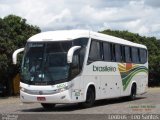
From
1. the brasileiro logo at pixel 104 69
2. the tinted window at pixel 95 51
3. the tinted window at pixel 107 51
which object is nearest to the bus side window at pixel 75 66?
the tinted window at pixel 95 51

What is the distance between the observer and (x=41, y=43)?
2102cm

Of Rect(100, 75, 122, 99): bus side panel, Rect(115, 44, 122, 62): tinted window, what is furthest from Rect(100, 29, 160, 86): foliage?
Rect(100, 75, 122, 99): bus side panel

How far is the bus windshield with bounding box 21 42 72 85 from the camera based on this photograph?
66.1ft

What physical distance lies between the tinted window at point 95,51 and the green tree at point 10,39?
11200mm

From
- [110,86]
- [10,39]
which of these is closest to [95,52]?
[110,86]

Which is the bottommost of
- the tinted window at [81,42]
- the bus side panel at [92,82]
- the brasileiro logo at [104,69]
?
the bus side panel at [92,82]

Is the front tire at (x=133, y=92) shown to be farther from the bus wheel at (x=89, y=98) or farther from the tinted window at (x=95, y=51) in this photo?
the bus wheel at (x=89, y=98)

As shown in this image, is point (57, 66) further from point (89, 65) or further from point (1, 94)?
point (1, 94)

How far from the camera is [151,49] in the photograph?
2275 inches

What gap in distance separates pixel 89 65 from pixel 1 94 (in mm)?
16713

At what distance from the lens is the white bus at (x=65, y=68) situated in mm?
20016

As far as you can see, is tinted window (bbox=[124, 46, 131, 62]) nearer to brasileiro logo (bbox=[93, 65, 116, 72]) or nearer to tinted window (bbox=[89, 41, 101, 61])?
brasileiro logo (bbox=[93, 65, 116, 72])

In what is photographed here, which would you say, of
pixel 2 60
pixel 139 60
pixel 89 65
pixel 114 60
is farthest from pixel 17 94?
pixel 89 65

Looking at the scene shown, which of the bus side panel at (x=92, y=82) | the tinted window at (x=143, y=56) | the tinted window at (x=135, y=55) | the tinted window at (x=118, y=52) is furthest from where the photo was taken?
the tinted window at (x=143, y=56)
